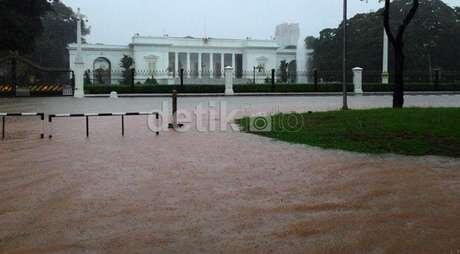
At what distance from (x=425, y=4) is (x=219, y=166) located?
5692 centimetres

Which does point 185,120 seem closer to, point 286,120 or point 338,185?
point 286,120

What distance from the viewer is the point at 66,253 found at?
15.7ft

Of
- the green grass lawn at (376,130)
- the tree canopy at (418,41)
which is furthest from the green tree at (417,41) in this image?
the green grass lawn at (376,130)

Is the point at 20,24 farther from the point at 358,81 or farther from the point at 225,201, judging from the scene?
the point at 225,201

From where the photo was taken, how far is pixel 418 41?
5756cm

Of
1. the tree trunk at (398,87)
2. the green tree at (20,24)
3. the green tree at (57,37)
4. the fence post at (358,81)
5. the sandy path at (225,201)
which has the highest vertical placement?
the green tree at (57,37)

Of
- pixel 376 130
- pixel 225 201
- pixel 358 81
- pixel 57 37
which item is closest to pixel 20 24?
pixel 358 81

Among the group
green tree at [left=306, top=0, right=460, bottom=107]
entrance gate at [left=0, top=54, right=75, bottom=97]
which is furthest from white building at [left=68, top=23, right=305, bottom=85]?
entrance gate at [left=0, top=54, right=75, bottom=97]

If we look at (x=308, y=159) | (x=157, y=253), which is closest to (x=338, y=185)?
(x=308, y=159)

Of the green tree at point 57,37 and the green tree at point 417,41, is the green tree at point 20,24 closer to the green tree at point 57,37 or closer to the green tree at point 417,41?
the green tree at point 417,41

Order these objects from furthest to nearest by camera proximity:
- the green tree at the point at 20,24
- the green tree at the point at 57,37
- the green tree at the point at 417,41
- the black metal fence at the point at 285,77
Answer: the green tree at the point at 57,37
the green tree at the point at 417,41
the black metal fence at the point at 285,77
the green tree at the point at 20,24

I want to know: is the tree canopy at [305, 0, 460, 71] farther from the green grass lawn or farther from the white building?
the green grass lawn

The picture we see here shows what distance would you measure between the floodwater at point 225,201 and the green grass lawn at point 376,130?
0.71m

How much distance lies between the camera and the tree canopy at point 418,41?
5762cm
